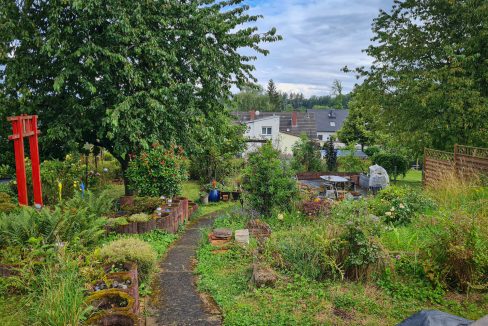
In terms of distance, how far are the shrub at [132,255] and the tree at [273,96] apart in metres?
68.9

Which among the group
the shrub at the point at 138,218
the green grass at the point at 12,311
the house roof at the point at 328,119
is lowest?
the green grass at the point at 12,311

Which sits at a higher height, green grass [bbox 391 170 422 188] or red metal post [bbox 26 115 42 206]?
red metal post [bbox 26 115 42 206]

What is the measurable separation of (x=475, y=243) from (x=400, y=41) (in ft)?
45.8

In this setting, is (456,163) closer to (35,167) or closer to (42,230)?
(42,230)

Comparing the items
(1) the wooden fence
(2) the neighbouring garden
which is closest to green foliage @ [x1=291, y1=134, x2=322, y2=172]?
(2) the neighbouring garden

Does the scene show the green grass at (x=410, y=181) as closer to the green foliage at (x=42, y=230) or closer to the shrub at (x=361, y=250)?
the shrub at (x=361, y=250)

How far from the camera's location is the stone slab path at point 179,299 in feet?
15.0

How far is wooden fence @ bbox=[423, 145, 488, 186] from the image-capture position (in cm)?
1076

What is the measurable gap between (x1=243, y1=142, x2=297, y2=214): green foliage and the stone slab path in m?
2.10

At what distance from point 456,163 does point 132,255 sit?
35.3 ft

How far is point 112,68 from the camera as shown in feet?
33.7

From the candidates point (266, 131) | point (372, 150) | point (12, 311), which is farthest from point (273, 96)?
point (12, 311)

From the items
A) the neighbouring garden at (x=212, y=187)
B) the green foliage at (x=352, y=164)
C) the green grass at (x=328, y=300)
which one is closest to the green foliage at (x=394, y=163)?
the green foliage at (x=352, y=164)

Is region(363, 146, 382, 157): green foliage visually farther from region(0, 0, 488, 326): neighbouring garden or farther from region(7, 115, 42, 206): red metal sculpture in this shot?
region(7, 115, 42, 206): red metal sculpture
